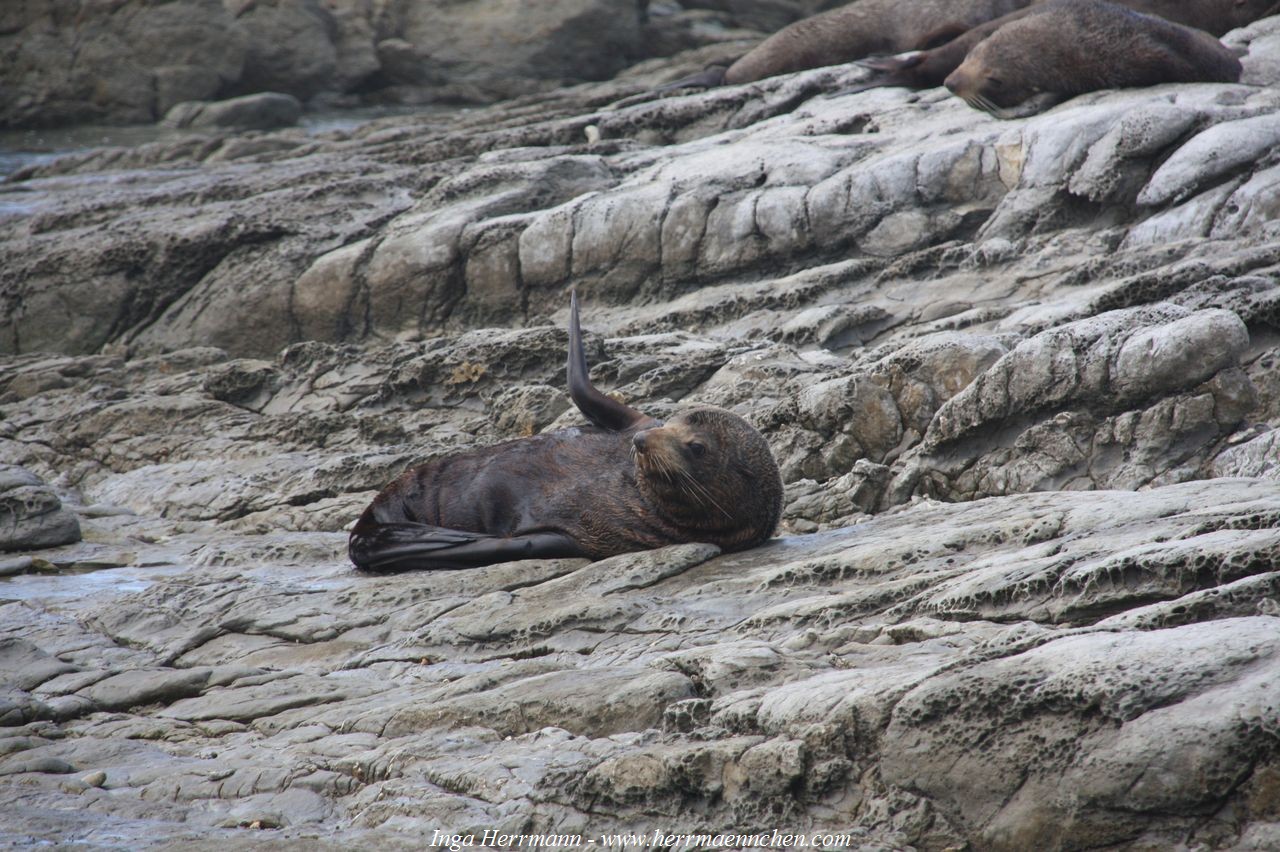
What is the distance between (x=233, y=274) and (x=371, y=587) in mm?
7110

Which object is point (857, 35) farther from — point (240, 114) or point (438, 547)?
point (438, 547)

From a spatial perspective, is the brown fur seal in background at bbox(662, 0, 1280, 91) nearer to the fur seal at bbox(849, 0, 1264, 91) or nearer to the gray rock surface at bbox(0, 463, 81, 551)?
the fur seal at bbox(849, 0, 1264, 91)

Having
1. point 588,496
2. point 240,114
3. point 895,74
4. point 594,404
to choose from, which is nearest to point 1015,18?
point 895,74

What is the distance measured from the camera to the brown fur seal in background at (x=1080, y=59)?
1197 centimetres

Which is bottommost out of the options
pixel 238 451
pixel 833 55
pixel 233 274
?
pixel 238 451

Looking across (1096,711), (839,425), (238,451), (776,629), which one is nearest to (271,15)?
(238,451)

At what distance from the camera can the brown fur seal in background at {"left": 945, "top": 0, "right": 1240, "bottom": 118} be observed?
11969mm

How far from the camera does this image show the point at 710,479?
696 centimetres

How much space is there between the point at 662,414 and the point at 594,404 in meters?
1.65

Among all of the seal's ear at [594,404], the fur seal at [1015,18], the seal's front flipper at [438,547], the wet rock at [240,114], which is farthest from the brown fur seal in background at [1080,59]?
the wet rock at [240,114]

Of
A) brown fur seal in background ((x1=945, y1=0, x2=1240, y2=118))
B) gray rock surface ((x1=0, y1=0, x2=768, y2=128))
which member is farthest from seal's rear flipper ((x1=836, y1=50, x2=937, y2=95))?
gray rock surface ((x1=0, y1=0, x2=768, y2=128))

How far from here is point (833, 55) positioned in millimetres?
17938

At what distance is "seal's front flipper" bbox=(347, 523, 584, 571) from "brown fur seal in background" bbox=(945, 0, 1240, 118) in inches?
302

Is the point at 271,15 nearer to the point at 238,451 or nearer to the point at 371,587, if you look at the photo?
the point at 238,451
